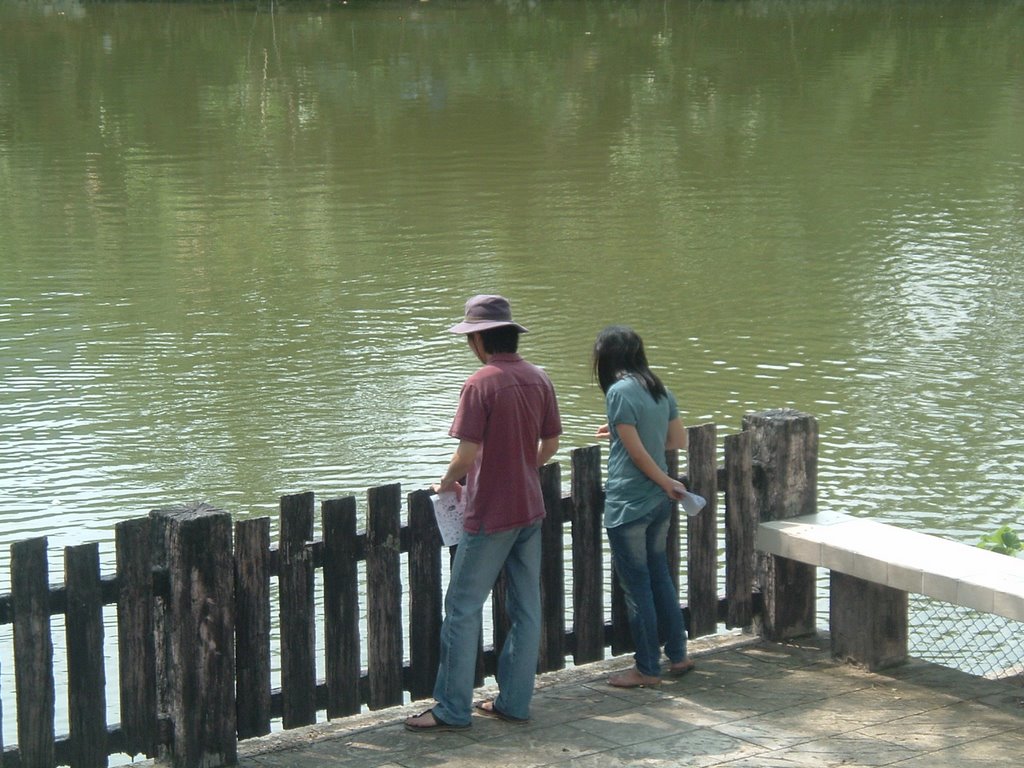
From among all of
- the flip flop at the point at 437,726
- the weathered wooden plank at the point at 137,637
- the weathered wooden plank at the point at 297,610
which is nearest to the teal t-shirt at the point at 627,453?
the flip flop at the point at 437,726

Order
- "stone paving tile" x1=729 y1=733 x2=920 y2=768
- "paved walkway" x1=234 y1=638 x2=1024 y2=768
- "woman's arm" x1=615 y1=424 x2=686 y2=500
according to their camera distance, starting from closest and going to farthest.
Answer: "stone paving tile" x1=729 y1=733 x2=920 y2=768 → "paved walkway" x1=234 y1=638 x2=1024 y2=768 → "woman's arm" x1=615 y1=424 x2=686 y2=500

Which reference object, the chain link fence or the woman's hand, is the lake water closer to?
the chain link fence

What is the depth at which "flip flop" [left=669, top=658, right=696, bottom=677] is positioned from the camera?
18.5 feet

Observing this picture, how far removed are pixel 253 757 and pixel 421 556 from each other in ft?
2.83

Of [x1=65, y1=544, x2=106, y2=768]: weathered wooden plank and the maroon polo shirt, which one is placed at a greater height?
the maroon polo shirt

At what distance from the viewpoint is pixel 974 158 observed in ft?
73.6

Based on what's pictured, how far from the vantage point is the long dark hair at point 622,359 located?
5445mm

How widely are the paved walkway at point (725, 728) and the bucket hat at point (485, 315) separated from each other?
1346mm

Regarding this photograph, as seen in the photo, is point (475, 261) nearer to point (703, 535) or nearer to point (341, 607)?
→ point (703, 535)

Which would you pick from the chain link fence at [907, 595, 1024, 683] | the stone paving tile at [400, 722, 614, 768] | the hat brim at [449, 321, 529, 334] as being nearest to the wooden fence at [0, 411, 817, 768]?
the stone paving tile at [400, 722, 614, 768]

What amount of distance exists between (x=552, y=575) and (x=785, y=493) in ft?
3.32

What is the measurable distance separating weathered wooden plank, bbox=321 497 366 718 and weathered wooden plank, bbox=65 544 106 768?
2.48ft

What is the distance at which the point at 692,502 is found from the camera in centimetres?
553

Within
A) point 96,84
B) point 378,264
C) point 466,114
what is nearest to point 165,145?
point 466,114
